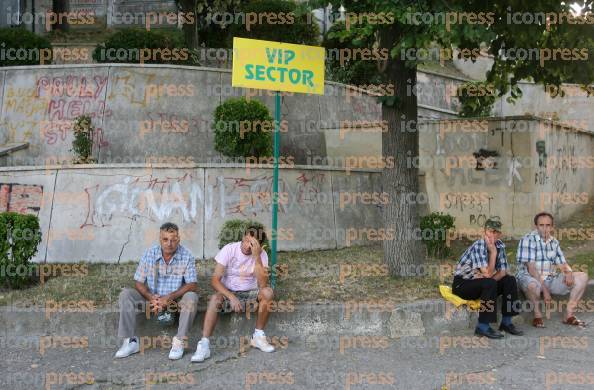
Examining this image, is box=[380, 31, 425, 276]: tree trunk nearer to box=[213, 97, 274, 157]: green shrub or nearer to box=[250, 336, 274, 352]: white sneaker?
box=[250, 336, 274, 352]: white sneaker

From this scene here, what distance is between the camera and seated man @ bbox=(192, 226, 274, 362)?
5605 millimetres

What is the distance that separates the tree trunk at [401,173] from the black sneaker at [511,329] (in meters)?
1.38

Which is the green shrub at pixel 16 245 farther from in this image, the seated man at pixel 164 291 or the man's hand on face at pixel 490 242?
the man's hand on face at pixel 490 242

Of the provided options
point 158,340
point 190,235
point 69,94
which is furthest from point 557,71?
point 69,94

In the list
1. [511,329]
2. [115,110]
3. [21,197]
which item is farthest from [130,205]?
[511,329]

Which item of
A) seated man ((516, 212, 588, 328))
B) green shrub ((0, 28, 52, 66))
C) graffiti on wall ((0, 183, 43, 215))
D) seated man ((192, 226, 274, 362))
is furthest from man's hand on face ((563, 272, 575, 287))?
green shrub ((0, 28, 52, 66))

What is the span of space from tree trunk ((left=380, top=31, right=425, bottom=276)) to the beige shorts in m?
1.27

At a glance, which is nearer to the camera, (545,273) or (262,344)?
(262,344)

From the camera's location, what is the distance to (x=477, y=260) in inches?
246

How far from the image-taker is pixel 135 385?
4.86 metres

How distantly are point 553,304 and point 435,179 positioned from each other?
4.21 metres

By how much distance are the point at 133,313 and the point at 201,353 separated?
2.59 ft

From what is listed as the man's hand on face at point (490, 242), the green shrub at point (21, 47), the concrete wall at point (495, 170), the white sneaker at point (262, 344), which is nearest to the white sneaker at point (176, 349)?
the white sneaker at point (262, 344)

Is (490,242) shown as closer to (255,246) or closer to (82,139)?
(255,246)
